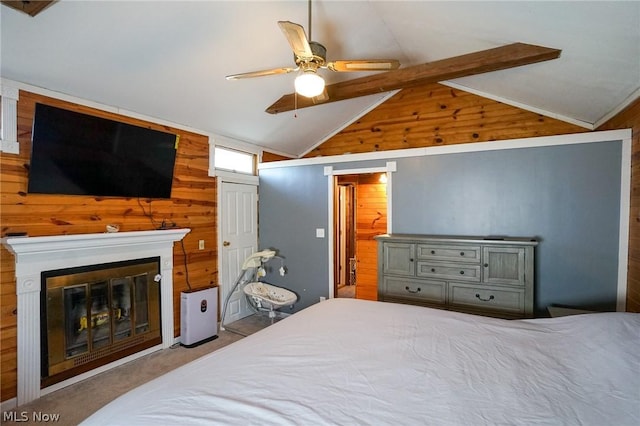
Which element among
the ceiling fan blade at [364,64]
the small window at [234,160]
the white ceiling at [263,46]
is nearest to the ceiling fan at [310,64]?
the ceiling fan blade at [364,64]

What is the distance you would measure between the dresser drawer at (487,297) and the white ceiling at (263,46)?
74.4 inches

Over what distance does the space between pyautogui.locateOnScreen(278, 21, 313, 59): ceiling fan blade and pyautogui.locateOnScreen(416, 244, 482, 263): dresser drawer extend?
2.13 metres

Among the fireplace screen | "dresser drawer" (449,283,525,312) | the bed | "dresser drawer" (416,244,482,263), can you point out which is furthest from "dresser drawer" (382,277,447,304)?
Answer: the fireplace screen

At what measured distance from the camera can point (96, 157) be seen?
109 inches

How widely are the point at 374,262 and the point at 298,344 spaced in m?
3.78

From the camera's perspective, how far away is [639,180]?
8.21ft

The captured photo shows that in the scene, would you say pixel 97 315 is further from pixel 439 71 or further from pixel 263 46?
pixel 439 71

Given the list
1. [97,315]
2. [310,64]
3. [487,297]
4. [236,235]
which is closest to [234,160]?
[236,235]

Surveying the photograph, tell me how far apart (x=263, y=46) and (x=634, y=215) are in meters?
3.51

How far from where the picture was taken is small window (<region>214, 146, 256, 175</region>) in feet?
13.4

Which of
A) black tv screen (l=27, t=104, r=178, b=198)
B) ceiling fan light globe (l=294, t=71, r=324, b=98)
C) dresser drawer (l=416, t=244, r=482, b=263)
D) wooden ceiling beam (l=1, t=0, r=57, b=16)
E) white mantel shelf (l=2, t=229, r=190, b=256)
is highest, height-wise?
wooden ceiling beam (l=1, t=0, r=57, b=16)

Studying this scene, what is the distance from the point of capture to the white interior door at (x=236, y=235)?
4.10 metres

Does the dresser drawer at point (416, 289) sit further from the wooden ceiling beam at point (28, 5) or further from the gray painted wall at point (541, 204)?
the wooden ceiling beam at point (28, 5)

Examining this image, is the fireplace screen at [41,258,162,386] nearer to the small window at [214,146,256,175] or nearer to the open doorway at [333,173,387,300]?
the small window at [214,146,256,175]
